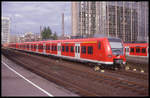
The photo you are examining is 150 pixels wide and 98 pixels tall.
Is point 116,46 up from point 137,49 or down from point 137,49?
up

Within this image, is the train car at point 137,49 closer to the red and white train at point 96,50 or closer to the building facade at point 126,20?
the red and white train at point 96,50

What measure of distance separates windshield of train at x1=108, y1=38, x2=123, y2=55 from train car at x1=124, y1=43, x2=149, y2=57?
45.5 feet

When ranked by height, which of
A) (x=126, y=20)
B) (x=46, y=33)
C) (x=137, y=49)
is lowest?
(x=137, y=49)

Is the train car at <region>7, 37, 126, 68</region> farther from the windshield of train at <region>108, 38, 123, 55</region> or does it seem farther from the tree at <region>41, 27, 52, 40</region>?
the tree at <region>41, 27, 52, 40</region>

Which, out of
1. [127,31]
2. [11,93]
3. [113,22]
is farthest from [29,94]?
[127,31]

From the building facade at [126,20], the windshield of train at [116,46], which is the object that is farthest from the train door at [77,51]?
the building facade at [126,20]

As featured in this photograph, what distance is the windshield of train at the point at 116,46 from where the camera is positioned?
55.2 feet

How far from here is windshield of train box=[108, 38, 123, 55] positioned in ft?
55.2

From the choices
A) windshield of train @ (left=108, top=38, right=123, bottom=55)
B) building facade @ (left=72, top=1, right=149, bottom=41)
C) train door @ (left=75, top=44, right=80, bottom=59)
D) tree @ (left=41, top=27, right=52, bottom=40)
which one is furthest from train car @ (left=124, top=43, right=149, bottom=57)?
tree @ (left=41, top=27, right=52, bottom=40)

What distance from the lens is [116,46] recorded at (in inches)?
674

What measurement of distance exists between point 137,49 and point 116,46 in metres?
16.5

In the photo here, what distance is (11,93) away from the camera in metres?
9.02

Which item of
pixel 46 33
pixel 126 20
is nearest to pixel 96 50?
pixel 126 20

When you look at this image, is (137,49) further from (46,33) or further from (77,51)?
(46,33)
